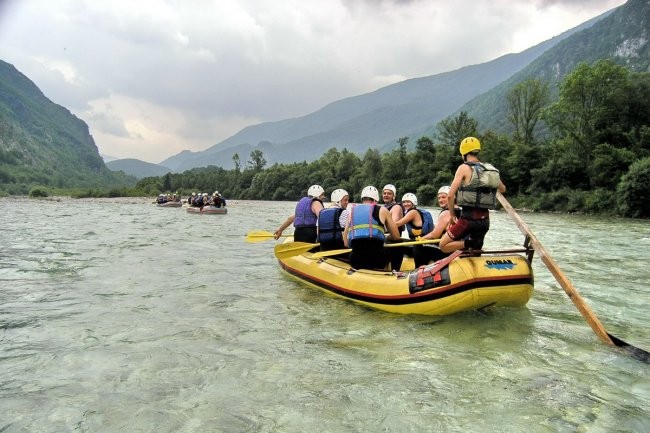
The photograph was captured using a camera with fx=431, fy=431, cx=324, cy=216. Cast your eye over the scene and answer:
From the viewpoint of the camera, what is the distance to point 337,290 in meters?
7.79

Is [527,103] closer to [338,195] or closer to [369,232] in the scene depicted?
[338,195]

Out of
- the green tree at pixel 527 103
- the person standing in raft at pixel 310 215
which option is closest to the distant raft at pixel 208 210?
the person standing in raft at pixel 310 215

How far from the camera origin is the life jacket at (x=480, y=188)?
612 centimetres

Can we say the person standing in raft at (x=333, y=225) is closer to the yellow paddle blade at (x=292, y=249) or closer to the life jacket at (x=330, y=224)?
the life jacket at (x=330, y=224)

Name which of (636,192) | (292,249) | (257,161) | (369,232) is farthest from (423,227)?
(257,161)

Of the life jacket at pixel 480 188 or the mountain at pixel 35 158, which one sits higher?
the mountain at pixel 35 158

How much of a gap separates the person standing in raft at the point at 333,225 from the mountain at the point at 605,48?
9007 cm

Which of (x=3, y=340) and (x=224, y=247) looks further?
(x=224, y=247)

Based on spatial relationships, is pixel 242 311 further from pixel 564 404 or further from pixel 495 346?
pixel 564 404

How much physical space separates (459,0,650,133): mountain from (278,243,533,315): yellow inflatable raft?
302 ft

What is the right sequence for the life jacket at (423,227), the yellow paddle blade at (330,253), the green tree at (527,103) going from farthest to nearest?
the green tree at (527,103) < the life jacket at (423,227) < the yellow paddle blade at (330,253)

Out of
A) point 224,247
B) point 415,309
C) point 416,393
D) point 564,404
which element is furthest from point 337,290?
→ point 224,247

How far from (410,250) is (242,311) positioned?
3748 millimetres

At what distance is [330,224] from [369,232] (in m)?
1.72
